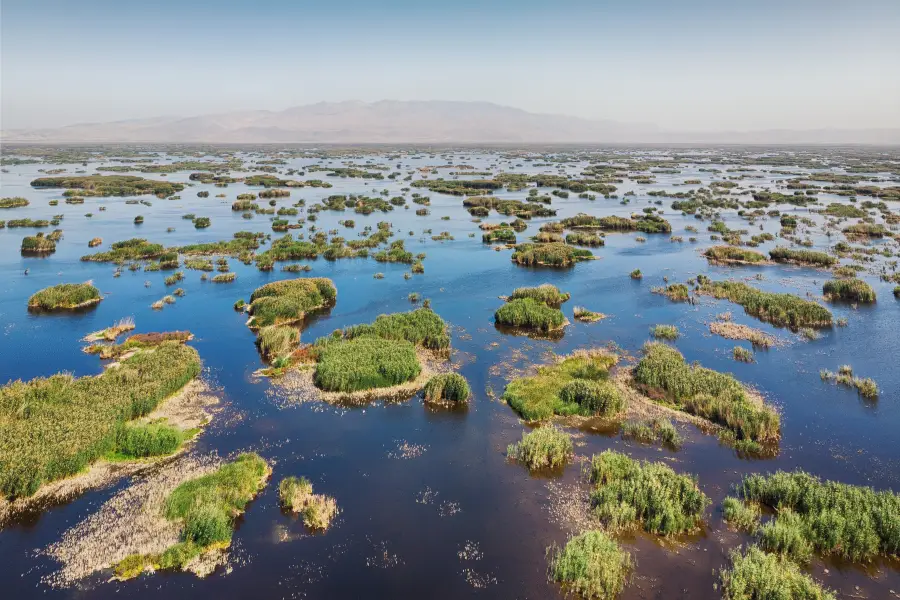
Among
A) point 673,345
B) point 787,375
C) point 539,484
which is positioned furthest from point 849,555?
point 673,345

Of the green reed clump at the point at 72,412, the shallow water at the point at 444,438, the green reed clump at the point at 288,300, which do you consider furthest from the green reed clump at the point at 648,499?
the green reed clump at the point at 288,300

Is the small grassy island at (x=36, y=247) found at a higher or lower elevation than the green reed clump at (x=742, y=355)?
higher

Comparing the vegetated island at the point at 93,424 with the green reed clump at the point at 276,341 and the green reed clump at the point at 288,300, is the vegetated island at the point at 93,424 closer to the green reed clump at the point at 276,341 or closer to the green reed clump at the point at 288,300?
the green reed clump at the point at 276,341

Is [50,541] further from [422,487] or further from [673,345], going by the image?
[673,345]

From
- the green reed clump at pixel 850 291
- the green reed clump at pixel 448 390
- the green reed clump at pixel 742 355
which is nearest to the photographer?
the green reed clump at pixel 448 390

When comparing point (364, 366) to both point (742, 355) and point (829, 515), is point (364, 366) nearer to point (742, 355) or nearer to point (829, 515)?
point (829, 515)

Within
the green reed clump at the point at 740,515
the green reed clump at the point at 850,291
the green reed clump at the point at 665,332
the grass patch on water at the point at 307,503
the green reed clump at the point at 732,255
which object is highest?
the green reed clump at the point at 732,255

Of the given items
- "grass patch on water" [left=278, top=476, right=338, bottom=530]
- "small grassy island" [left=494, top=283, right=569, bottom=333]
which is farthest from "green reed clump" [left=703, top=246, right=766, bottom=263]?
"grass patch on water" [left=278, top=476, right=338, bottom=530]
